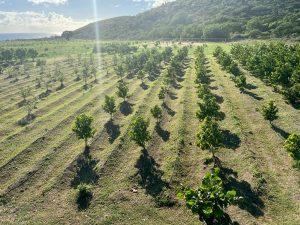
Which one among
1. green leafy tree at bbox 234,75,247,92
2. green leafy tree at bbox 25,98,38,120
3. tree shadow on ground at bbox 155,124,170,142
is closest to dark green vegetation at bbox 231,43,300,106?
green leafy tree at bbox 234,75,247,92

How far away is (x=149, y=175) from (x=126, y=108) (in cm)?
3756

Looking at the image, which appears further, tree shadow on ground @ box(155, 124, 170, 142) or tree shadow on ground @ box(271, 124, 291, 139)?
tree shadow on ground @ box(155, 124, 170, 142)

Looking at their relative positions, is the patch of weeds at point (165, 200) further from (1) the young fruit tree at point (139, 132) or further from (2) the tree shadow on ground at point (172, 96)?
(2) the tree shadow on ground at point (172, 96)

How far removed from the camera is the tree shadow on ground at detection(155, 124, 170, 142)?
65.0m

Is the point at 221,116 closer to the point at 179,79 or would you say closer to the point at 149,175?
the point at 149,175

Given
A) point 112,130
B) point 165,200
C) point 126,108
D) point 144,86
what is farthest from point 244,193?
point 144,86

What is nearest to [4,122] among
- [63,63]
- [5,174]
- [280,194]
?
[5,174]

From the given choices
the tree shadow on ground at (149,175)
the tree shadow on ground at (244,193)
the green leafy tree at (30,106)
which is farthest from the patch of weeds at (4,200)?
the green leafy tree at (30,106)

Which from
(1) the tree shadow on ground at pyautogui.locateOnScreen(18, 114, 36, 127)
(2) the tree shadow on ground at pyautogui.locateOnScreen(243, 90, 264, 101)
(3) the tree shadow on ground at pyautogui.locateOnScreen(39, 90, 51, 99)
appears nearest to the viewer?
(1) the tree shadow on ground at pyautogui.locateOnScreen(18, 114, 36, 127)

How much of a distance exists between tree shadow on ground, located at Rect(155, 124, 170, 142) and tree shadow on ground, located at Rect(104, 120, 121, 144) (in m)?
8.43

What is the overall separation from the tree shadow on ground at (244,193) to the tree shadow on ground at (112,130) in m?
25.8

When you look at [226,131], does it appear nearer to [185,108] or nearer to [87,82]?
[185,108]

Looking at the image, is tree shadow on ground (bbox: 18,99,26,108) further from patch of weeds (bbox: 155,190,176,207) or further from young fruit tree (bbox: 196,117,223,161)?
patch of weeds (bbox: 155,190,176,207)

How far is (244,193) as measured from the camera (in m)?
44.3
